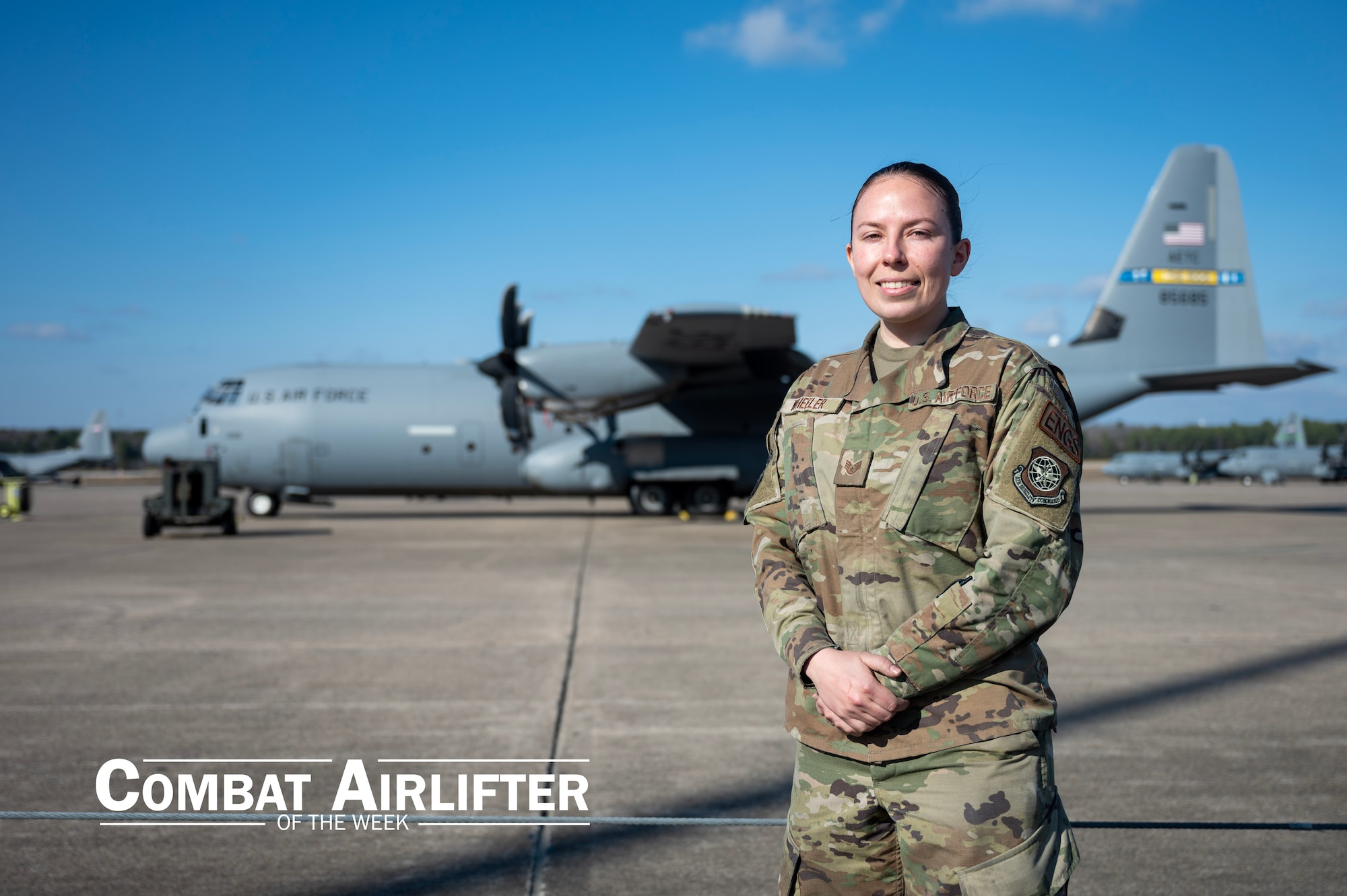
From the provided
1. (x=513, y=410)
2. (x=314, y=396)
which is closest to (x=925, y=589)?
(x=513, y=410)

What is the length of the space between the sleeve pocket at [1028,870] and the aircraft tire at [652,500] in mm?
17193

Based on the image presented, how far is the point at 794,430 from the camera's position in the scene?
184 cm

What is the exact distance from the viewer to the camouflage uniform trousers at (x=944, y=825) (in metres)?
1.53

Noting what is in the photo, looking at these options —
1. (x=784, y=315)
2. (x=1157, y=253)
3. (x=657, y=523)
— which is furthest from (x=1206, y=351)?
(x=657, y=523)

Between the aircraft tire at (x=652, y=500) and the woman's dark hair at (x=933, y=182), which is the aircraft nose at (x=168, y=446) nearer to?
the aircraft tire at (x=652, y=500)

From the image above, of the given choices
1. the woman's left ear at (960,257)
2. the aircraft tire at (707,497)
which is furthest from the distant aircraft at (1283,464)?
the woman's left ear at (960,257)

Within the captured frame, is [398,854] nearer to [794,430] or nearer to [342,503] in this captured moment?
[794,430]

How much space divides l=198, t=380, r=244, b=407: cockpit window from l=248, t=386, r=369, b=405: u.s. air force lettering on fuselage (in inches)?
18.4

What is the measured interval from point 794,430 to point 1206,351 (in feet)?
68.3

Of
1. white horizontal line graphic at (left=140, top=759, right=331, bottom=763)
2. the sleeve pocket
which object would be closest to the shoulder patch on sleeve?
the sleeve pocket

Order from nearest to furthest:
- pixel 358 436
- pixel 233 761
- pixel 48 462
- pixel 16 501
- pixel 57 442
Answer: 1. pixel 233 761
2. pixel 358 436
3. pixel 16 501
4. pixel 48 462
5. pixel 57 442

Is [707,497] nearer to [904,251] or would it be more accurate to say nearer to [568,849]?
[568,849]

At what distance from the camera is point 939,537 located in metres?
1.63

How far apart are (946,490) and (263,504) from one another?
20.7 meters
